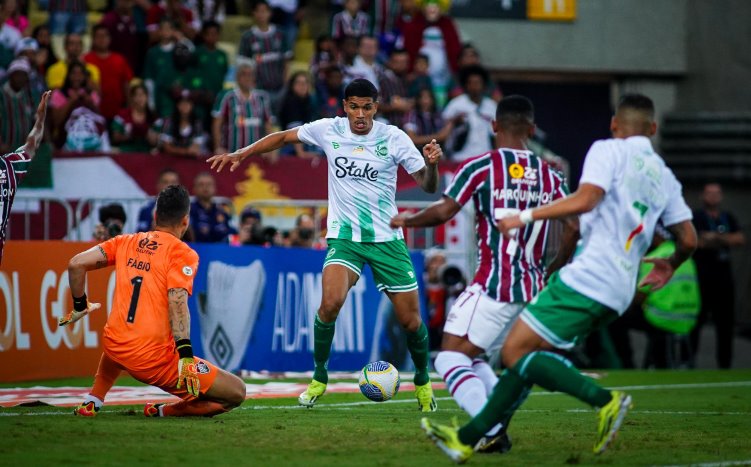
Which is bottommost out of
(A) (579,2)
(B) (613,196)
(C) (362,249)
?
(C) (362,249)

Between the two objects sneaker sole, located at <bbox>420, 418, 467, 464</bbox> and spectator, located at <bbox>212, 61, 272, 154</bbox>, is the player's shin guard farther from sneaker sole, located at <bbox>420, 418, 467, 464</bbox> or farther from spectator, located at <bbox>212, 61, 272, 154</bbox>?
spectator, located at <bbox>212, 61, 272, 154</bbox>

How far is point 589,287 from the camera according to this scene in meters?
7.16

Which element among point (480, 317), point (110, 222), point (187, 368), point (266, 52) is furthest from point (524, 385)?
point (266, 52)

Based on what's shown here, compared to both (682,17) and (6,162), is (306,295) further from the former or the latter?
(682,17)

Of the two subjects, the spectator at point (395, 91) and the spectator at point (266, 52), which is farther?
the spectator at point (266, 52)

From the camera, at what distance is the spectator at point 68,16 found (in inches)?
814

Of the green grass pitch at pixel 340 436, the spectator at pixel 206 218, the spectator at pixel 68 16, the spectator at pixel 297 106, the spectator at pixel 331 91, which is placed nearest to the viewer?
the green grass pitch at pixel 340 436

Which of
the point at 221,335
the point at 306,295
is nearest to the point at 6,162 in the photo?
the point at 221,335

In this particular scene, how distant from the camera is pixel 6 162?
1129 centimetres

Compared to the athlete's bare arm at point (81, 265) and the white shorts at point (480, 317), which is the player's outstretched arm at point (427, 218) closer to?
the white shorts at point (480, 317)

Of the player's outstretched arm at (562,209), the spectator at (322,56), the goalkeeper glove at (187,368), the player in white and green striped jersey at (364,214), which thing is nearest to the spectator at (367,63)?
the spectator at (322,56)

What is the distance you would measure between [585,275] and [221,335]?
8.36 meters

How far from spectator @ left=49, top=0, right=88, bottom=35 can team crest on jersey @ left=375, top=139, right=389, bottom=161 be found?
11199 millimetres

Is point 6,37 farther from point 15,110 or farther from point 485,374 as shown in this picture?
point 485,374
